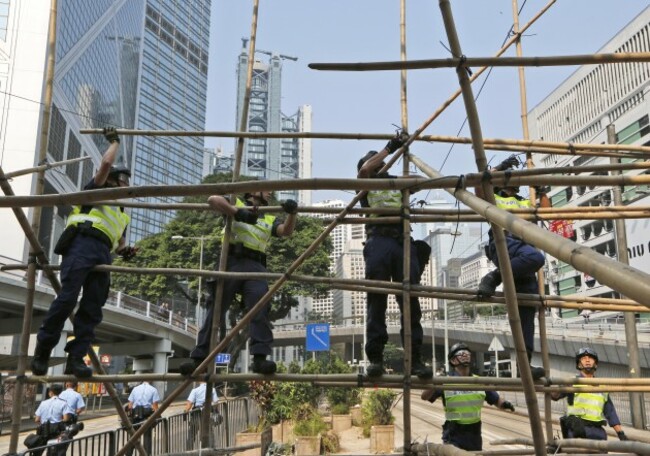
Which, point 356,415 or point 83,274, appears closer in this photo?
point 83,274

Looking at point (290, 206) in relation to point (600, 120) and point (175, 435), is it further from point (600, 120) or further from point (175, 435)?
point (600, 120)

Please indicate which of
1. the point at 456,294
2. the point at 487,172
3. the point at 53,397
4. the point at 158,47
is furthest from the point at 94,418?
the point at 158,47

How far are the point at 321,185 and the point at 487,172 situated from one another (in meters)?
0.85

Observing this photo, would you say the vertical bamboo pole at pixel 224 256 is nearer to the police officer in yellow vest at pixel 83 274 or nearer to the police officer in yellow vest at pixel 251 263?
the police officer in yellow vest at pixel 251 263

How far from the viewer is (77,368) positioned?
4340 mm

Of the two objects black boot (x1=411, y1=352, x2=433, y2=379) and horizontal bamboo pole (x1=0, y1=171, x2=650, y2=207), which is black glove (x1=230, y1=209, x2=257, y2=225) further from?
black boot (x1=411, y1=352, x2=433, y2=379)

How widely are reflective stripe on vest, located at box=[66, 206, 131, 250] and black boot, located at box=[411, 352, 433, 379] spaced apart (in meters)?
2.62

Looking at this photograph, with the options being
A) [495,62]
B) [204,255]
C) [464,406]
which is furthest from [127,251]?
[204,255]

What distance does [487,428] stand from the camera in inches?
692

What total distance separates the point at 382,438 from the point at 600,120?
134ft

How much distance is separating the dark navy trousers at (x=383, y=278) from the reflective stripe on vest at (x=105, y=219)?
2103 millimetres

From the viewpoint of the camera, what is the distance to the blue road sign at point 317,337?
20172 millimetres

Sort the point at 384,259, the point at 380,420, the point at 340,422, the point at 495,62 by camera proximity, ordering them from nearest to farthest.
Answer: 1. the point at 495,62
2. the point at 384,259
3. the point at 380,420
4. the point at 340,422

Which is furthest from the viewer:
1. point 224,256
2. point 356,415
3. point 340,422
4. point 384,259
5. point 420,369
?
point 356,415
